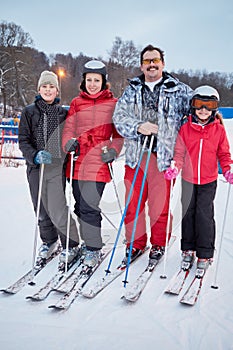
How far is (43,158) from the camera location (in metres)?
2.64

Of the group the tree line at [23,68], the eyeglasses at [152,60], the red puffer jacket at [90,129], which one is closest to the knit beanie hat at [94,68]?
the red puffer jacket at [90,129]

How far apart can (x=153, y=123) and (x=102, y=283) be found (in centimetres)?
140

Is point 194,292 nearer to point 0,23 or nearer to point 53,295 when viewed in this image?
point 53,295

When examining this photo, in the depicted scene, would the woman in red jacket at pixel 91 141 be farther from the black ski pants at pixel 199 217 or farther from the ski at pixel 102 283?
the black ski pants at pixel 199 217

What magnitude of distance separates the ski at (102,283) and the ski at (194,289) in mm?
609

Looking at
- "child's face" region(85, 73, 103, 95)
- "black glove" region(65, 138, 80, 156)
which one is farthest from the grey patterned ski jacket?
"black glove" region(65, 138, 80, 156)

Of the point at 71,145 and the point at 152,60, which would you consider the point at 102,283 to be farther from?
the point at 152,60

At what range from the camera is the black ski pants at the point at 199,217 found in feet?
8.71

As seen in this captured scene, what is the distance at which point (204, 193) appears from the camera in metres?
2.64

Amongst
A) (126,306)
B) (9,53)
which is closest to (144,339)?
(126,306)

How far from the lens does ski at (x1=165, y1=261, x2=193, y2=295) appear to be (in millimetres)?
2463

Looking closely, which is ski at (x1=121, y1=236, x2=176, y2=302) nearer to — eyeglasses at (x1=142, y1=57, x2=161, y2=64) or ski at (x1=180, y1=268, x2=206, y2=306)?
ski at (x1=180, y1=268, x2=206, y2=306)

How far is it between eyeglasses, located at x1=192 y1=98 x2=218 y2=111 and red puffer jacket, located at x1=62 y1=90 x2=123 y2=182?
729 millimetres

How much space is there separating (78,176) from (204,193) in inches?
43.2
